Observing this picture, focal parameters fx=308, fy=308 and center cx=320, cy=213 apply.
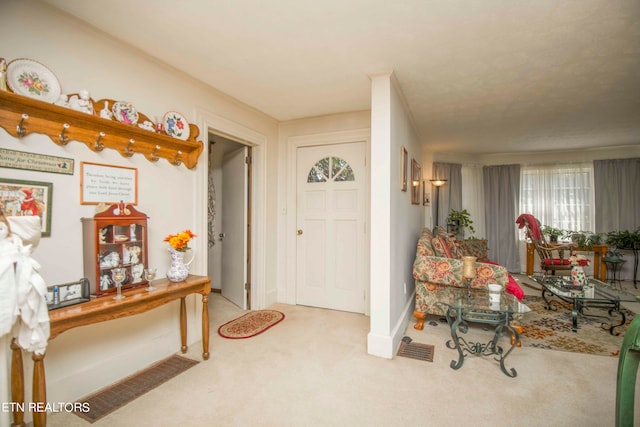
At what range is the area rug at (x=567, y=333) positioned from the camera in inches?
108

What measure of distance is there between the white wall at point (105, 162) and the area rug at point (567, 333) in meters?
3.25

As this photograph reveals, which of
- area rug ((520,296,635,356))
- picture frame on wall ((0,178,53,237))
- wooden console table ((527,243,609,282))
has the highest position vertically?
picture frame on wall ((0,178,53,237))

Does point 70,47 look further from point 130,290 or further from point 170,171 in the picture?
point 130,290

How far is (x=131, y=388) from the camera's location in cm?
209

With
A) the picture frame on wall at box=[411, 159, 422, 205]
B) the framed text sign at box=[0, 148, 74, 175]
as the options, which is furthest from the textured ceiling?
the framed text sign at box=[0, 148, 74, 175]

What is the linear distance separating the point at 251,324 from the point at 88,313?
5.91 feet

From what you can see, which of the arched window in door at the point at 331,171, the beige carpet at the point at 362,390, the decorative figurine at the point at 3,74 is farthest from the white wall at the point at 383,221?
the decorative figurine at the point at 3,74

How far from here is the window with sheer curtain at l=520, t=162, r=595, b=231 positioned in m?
Result: 5.79

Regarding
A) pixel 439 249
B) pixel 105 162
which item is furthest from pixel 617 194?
pixel 105 162

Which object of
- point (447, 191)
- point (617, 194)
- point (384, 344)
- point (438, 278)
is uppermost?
point (447, 191)

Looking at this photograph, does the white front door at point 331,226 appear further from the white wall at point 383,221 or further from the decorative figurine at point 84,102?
the decorative figurine at point 84,102

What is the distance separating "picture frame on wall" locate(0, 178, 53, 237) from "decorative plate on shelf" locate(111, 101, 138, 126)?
63cm

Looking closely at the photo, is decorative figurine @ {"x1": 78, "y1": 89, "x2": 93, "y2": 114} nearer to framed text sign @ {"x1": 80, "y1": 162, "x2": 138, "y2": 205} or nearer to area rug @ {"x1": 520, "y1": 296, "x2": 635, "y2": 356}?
framed text sign @ {"x1": 80, "y1": 162, "x2": 138, "y2": 205}

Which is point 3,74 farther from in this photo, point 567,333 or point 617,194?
point 617,194
